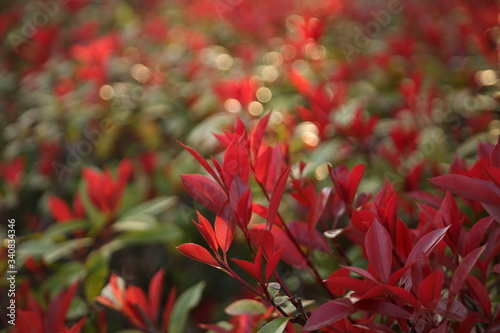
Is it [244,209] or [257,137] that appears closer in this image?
[244,209]

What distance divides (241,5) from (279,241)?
104 inches

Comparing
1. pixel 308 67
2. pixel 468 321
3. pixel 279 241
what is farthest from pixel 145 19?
pixel 468 321

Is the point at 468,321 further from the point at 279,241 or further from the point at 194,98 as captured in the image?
the point at 194,98

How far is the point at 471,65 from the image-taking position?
7.41 feet

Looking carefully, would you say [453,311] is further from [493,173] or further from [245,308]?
[245,308]

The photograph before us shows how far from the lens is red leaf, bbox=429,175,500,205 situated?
822mm
